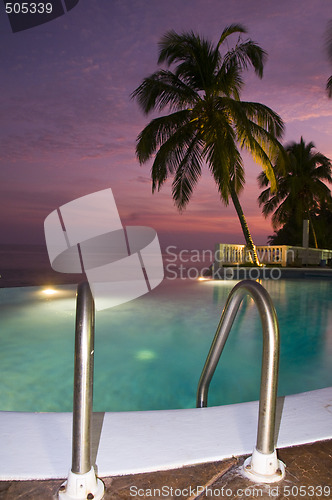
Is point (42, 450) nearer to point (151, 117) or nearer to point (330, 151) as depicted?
point (151, 117)

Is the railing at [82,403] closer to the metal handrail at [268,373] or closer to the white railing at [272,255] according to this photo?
the metal handrail at [268,373]

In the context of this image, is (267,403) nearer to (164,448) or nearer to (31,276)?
(164,448)

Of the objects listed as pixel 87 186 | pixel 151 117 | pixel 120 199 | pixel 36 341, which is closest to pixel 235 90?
pixel 151 117

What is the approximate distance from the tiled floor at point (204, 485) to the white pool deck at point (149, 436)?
3 centimetres

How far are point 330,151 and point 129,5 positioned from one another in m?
14.9

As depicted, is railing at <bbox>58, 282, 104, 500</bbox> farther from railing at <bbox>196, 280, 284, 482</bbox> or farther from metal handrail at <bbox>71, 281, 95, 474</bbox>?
railing at <bbox>196, 280, 284, 482</bbox>

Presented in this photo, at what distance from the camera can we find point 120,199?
26.8m

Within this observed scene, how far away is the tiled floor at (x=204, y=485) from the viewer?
2.80 ft

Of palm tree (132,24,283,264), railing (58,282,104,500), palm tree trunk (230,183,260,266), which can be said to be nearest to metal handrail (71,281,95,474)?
railing (58,282,104,500)

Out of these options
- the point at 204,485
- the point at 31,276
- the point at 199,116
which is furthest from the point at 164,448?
the point at 31,276

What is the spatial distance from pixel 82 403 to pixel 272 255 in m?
13.8

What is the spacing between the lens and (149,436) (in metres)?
1.12

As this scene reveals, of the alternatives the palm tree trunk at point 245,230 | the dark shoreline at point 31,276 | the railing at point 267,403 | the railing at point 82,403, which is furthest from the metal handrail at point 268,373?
the palm tree trunk at point 245,230

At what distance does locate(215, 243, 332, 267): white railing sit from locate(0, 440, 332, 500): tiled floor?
11071mm
